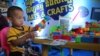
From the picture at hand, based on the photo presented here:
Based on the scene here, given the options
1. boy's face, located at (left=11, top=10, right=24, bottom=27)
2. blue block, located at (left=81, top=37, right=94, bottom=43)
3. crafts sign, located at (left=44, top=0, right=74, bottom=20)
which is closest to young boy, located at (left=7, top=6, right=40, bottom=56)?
boy's face, located at (left=11, top=10, right=24, bottom=27)

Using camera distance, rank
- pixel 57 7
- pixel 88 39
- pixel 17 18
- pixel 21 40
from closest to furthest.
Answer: pixel 88 39 < pixel 21 40 < pixel 17 18 < pixel 57 7

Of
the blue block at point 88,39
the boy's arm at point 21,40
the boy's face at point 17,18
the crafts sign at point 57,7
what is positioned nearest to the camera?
the blue block at point 88,39

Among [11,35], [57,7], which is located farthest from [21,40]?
[57,7]

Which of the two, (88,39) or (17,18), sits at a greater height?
(17,18)

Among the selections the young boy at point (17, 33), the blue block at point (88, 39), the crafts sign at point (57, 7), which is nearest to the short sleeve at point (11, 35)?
the young boy at point (17, 33)

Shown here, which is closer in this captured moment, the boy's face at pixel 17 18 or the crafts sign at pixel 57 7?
the boy's face at pixel 17 18

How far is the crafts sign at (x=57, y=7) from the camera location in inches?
115

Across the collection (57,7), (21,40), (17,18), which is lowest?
(21,40)

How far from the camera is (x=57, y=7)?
3.06 m

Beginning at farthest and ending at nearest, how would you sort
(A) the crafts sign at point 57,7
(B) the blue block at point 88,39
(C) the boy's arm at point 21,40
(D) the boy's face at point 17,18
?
(A) the crafts sign at point 57,7 < (D) the boy's face at point 17,18 < (C) the boy's arm at point 21,40 < (B) the blue block at point 88,39

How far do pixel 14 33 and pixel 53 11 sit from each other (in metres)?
1.85

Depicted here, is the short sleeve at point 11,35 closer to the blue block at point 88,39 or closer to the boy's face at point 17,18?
the boy's face at point 17,18

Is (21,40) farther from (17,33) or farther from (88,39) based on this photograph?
(88,39)

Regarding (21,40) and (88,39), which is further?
(21,40)
